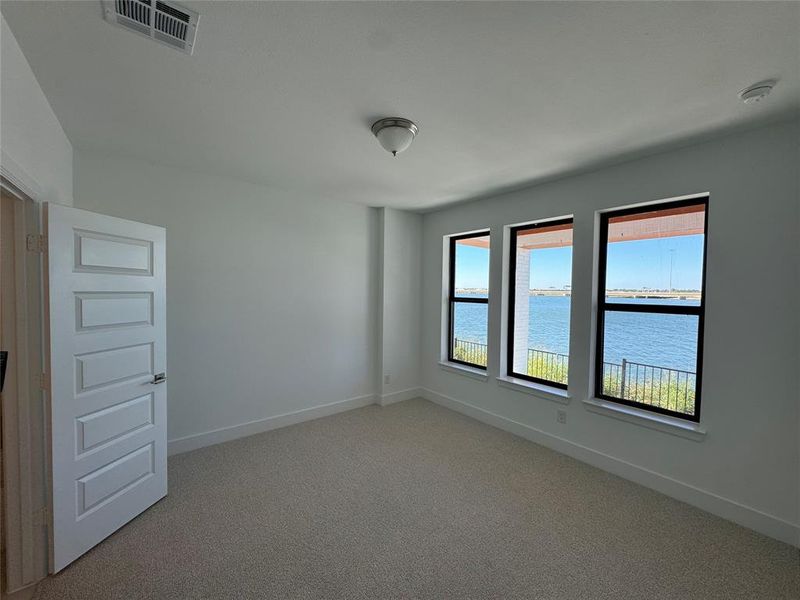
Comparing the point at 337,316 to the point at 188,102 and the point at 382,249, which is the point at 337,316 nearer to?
the point at 382,249

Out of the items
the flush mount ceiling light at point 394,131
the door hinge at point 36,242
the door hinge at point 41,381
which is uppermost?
the flush mount ceiling light at point 394,131

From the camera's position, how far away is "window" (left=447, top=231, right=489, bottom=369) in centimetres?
433

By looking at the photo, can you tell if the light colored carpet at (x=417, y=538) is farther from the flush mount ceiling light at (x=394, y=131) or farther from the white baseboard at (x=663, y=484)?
the flush mount ceiling light at (x=394, y=131)

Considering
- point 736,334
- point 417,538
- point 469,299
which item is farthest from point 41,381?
point 736,334

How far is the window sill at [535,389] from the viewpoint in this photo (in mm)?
3336

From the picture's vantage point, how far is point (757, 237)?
2.27 m

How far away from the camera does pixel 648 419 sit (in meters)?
2.75

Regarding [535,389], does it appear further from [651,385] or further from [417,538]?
[417,538]

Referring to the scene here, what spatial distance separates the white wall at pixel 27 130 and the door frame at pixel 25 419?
0.43 feet

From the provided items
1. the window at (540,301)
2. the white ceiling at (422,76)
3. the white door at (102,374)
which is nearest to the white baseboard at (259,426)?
the white door at (102,374)

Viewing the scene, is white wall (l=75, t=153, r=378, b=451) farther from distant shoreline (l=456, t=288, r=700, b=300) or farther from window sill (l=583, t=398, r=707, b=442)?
window sill (l=583, t=398, r=707, b=442)

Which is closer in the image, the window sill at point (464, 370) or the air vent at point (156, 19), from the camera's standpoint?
the air vent at point (156, 19)

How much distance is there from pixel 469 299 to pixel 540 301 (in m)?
0.96

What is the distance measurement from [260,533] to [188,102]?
104 inches
